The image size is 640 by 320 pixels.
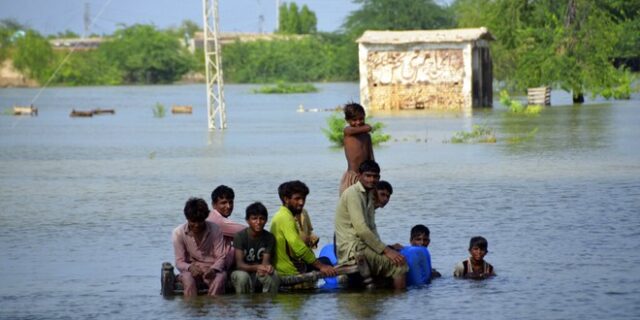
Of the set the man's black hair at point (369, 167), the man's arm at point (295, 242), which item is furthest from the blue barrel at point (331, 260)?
the man's black hair at point (369, 167)

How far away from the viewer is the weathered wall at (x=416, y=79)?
5050 centimetres

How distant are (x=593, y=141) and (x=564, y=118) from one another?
1107cm

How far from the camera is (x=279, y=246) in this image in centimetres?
1130

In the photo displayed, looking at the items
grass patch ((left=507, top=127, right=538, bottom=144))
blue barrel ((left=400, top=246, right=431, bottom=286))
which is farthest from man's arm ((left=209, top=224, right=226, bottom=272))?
grass patch ((left=507, top=127, right=538, bottom=144))

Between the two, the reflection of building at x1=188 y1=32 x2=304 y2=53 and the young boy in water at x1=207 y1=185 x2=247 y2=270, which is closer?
the young boy in water at x1=207 y1=185 x2=247 y2=270

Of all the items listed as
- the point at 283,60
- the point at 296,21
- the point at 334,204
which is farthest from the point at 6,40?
the point at 334,204

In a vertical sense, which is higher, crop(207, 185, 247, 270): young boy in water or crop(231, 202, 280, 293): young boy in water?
crop(207, 185, 247, 270): young boy in water

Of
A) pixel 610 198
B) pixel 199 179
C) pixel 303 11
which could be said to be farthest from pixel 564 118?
pixel 303 11

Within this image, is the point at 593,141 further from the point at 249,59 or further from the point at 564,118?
the point at 249,59

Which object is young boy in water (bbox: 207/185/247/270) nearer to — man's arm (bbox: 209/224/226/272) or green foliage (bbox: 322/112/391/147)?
man's arm (bbox: 209/224/226/272)

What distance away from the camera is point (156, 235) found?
1617 centimetres

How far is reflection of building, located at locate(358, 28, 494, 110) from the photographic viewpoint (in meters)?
50.4

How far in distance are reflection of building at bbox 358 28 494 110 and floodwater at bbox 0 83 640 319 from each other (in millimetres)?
10185

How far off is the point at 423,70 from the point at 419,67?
200 mm
